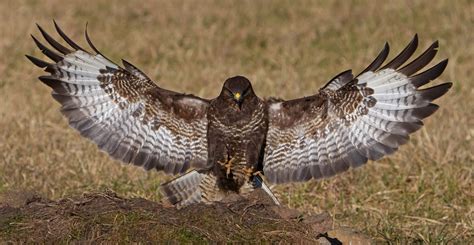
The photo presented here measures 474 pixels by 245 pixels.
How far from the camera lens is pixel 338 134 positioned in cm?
690

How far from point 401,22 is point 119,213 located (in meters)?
8.82

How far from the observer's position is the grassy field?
8066 mm

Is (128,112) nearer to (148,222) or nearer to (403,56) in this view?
(148,222)

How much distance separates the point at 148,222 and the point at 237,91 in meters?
1.44

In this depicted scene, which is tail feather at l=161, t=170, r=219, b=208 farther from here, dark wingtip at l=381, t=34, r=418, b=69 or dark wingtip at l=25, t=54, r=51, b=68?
dark wingtip at l=381, t=34, r=418, b=69

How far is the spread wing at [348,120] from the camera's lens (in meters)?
6.58

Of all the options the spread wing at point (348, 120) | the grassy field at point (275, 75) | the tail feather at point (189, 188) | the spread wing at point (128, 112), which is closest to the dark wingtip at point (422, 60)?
the spread wing at point (348, 120)

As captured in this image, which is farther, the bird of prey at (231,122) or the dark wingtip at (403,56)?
the bird of prey at (231,122)

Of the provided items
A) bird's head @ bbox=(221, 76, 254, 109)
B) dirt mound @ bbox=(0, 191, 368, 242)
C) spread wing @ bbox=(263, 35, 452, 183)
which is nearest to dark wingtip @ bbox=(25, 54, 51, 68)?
dirt mound @ bbox=(0, 191, 368, 242)

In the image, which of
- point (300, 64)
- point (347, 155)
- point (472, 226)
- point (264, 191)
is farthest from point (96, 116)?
point (300, 64)

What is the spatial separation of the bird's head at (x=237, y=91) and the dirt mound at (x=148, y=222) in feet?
3.27

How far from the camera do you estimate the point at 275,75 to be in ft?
39.4

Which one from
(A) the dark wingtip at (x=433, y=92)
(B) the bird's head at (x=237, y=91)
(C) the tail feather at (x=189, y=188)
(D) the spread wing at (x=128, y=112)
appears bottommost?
(C) the tail feather at (x=189, y=188)

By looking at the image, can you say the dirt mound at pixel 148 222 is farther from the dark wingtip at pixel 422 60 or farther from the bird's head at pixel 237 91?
the dark wingtip at pixel 422 60
